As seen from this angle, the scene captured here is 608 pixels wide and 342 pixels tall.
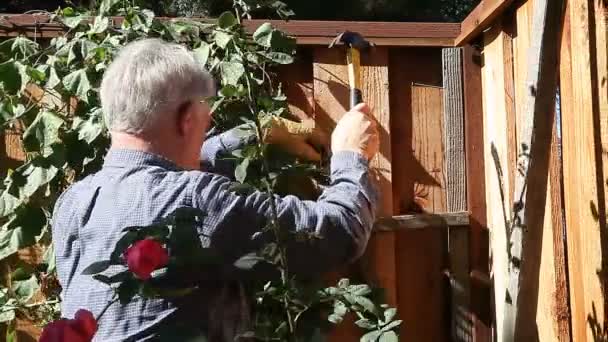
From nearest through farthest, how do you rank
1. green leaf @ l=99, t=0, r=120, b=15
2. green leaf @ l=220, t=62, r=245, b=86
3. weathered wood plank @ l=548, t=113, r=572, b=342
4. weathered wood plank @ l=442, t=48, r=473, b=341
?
1. weathered wood plank @ l=548, t=113, r=572, b=342
2. green leaf @ l=220, t=62, r=245, b=86
3. green leaf @ l=99, t=0, r=120, b=15
4. weathered wood plank @ l=442, t=48, r=473, b=341

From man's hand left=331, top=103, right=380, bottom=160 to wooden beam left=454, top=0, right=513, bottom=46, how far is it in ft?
2.12

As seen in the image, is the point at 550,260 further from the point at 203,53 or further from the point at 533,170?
the point at 203,53

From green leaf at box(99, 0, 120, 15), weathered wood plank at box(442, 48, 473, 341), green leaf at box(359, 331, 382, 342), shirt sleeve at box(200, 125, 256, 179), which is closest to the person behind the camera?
green leaf at box(359, 331, 382, 342)

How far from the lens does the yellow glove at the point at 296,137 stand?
2.36 metres

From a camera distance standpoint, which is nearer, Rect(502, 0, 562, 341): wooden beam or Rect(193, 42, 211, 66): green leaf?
Rect(502, 0, 562, 341): wooden beam

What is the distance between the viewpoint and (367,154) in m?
1.83

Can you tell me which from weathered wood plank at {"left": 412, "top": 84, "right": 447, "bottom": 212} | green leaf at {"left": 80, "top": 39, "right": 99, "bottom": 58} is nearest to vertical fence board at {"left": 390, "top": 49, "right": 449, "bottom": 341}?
weathered wood plank at {"left": 412, "top": 84, "right": 447, "bottom": 212}

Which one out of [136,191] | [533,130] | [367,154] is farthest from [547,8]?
[136,191]

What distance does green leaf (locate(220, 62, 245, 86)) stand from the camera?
234cm

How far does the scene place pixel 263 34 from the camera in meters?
2.46

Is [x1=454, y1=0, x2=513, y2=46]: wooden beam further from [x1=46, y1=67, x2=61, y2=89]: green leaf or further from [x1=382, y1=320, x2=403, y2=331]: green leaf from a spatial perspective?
[x1=46, y1=67, x2=61, y2=89]: green leaf

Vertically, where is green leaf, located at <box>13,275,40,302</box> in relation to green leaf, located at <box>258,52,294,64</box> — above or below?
below

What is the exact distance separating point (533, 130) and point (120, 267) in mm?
826

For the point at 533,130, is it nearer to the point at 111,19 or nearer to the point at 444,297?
the point at 444,297
